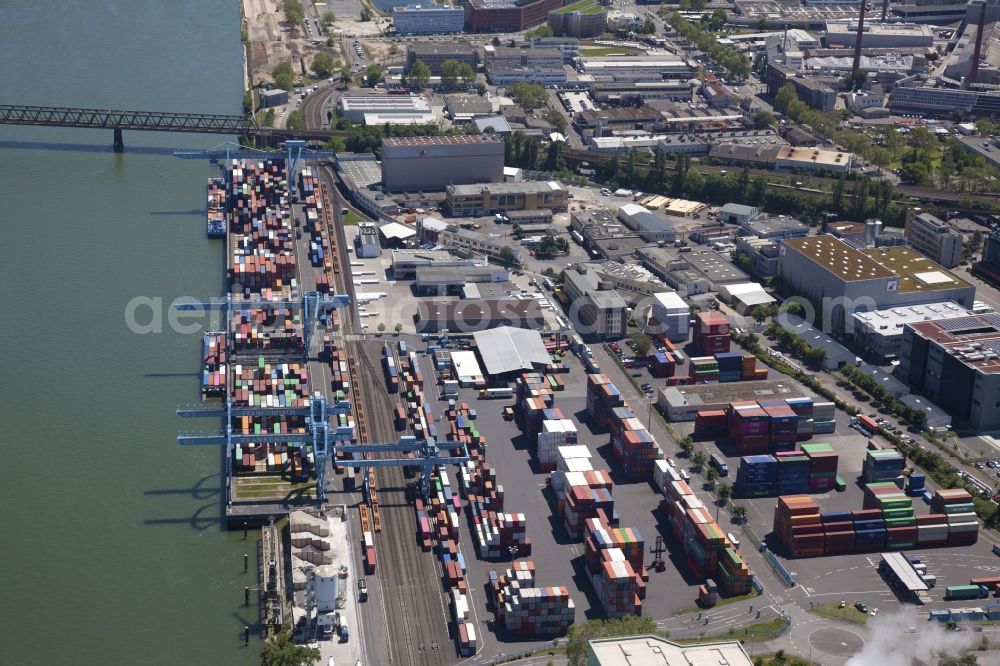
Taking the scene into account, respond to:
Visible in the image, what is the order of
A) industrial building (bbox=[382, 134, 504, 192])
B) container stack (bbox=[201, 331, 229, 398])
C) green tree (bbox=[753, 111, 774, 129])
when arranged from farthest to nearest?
green tree (bbox=[753, 111, 774, 129]), industrial building (bbox=[382, 134, 504, 192]), container stack (bbox=[201, 331, 229, 398])

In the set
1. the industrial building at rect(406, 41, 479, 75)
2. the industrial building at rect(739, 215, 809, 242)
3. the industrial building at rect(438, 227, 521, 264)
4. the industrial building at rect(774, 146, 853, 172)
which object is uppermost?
the industrial building at rect(406, 41, 479, 75)

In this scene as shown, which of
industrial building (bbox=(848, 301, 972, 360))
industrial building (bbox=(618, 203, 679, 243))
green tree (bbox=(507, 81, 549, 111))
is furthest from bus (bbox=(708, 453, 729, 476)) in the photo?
green tree (bbox=(507, 81, 549, 111))

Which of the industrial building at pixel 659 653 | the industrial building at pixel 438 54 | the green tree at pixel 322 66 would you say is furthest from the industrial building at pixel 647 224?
the industrial building at pixel 659 653

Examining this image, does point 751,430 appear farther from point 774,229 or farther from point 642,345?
point 774,229

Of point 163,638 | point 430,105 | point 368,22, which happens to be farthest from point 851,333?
point 368,22

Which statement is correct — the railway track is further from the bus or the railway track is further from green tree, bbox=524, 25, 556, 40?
green tree, bbox=524, 25, 556, 40

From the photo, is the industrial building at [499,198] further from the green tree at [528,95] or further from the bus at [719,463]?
the bus at [719,463]
